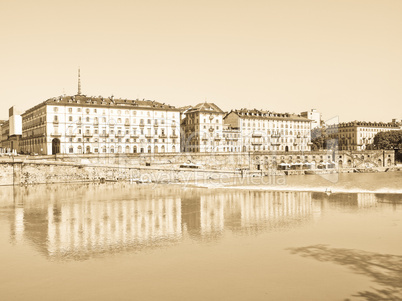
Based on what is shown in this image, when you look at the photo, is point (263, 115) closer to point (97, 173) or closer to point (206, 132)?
point (206, 132)

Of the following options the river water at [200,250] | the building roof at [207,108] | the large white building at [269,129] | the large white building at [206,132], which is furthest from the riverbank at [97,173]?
the large white building at [269,129]

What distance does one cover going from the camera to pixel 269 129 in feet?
383

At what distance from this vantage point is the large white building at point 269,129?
11219cm

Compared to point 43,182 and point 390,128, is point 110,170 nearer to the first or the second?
point 43,182

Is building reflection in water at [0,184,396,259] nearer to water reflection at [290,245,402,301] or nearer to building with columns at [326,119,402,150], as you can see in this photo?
water reflection at [290,245,402,301]

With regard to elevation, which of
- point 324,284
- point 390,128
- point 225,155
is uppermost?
point 390,128

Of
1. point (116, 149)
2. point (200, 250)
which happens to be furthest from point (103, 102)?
point (200, 250)

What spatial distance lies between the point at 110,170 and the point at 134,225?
38.6m

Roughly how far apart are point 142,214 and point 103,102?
52.8m

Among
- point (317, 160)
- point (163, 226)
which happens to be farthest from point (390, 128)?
point (163, 226)

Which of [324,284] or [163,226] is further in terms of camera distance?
[163,226]

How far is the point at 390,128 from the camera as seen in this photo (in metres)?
161

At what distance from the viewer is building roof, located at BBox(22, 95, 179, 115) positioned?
259 feet

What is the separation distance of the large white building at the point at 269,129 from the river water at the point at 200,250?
2694 inches
